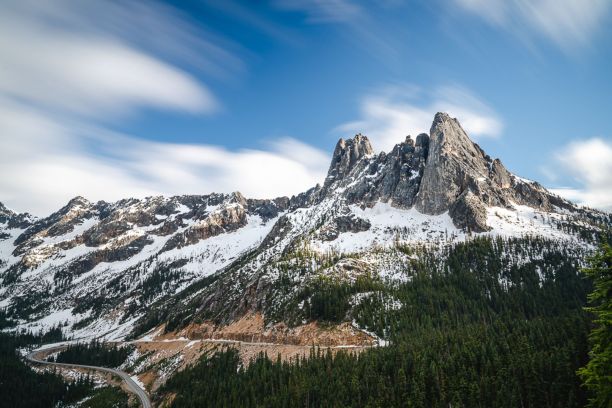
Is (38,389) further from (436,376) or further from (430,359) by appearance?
(436,376)

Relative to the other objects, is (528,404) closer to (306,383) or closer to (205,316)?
(306,383)

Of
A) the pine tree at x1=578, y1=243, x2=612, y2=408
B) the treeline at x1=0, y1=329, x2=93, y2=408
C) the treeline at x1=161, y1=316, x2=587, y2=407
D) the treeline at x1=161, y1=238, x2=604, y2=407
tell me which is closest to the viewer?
the pine tree at x1=578, y1=243, x2=612, y2=408

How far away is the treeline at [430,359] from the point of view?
7650 centimetres

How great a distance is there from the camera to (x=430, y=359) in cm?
9100

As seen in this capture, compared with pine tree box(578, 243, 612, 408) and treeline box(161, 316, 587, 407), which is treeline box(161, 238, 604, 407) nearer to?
treeline box(161, 316, 587, 407)

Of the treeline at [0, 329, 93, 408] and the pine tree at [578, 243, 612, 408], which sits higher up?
the pine tree at [578, 243, 612, 408]

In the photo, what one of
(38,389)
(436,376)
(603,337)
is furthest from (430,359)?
(38,389)

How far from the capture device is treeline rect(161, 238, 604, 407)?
7650cm

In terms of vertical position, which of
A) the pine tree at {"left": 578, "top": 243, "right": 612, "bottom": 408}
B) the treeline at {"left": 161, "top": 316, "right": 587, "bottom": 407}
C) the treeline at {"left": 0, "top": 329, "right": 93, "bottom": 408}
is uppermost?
the pine tree at {"left": 578, "top": 243, "right": 612, "bottom": 408}

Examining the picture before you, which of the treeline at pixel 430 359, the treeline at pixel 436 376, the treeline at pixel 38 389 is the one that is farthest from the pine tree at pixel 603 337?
the treeline at pixel 38 389

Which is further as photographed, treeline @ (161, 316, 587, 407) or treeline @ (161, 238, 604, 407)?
treeline @ (161, 238, 604, 407)

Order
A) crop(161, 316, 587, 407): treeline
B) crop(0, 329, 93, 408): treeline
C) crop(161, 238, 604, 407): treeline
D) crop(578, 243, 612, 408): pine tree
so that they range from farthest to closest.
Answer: crop(0, 329, 93, 408): treeline
crop(161, 238, 604, 407): treeline
crop(161, 316, 587, 407): treeline
crop(578, 243, 612, 408): pine tree

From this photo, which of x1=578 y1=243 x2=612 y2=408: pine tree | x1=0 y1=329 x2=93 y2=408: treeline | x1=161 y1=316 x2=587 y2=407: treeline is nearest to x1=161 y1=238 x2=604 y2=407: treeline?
x1=161 y1=316 x2=587 y2=407: treeline

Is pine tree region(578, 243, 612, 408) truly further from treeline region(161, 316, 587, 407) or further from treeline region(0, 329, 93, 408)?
treeline region(0, 329, 93, 408)
